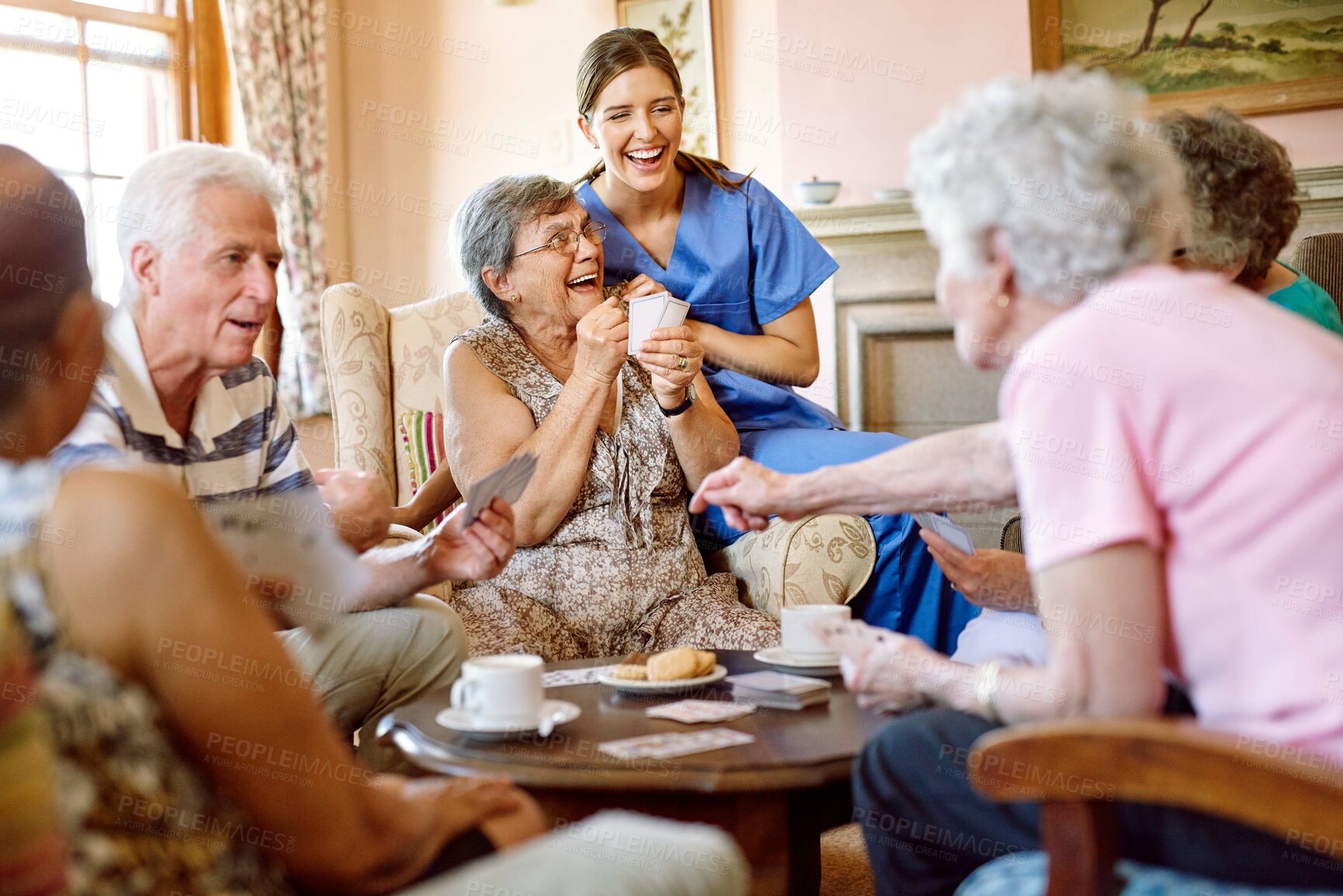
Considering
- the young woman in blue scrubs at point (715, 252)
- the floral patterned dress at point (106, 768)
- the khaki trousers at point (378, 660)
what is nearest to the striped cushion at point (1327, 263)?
the young woman in blue scrubs at point (715, 252)

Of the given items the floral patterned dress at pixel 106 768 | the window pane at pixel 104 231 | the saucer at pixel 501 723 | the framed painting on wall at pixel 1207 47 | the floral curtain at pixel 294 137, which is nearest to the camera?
the floral patterned dress at pixel 106 768

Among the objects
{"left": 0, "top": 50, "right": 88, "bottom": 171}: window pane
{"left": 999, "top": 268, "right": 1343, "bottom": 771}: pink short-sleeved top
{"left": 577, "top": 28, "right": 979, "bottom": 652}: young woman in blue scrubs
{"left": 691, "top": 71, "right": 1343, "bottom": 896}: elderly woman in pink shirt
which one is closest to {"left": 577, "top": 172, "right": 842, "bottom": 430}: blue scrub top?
{"left": 577, "top": 28, "right": 979, "bottom": 652}: young woman in blue scrubs

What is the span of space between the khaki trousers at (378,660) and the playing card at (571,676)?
8.8 inches

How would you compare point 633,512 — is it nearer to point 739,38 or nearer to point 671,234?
point 671,234

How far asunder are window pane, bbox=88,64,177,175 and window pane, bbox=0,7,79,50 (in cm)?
14

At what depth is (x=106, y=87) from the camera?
174 inches

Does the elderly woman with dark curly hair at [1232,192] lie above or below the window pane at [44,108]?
below

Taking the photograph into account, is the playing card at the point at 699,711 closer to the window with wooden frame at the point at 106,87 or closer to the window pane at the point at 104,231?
the window with wooden frame at the point at 106,87

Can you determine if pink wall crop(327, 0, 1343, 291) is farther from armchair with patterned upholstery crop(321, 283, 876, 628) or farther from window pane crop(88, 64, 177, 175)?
armchair with patterned upholstery crop(321, 283, 876, 628)

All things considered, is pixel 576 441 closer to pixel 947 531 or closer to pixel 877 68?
pixel 947 531

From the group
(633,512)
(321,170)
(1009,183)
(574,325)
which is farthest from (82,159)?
(1009,183)

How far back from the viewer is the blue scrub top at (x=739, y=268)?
277 centimetres

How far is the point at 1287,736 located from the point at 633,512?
1.57 metres

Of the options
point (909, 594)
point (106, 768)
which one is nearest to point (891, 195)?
point (909, 594)
